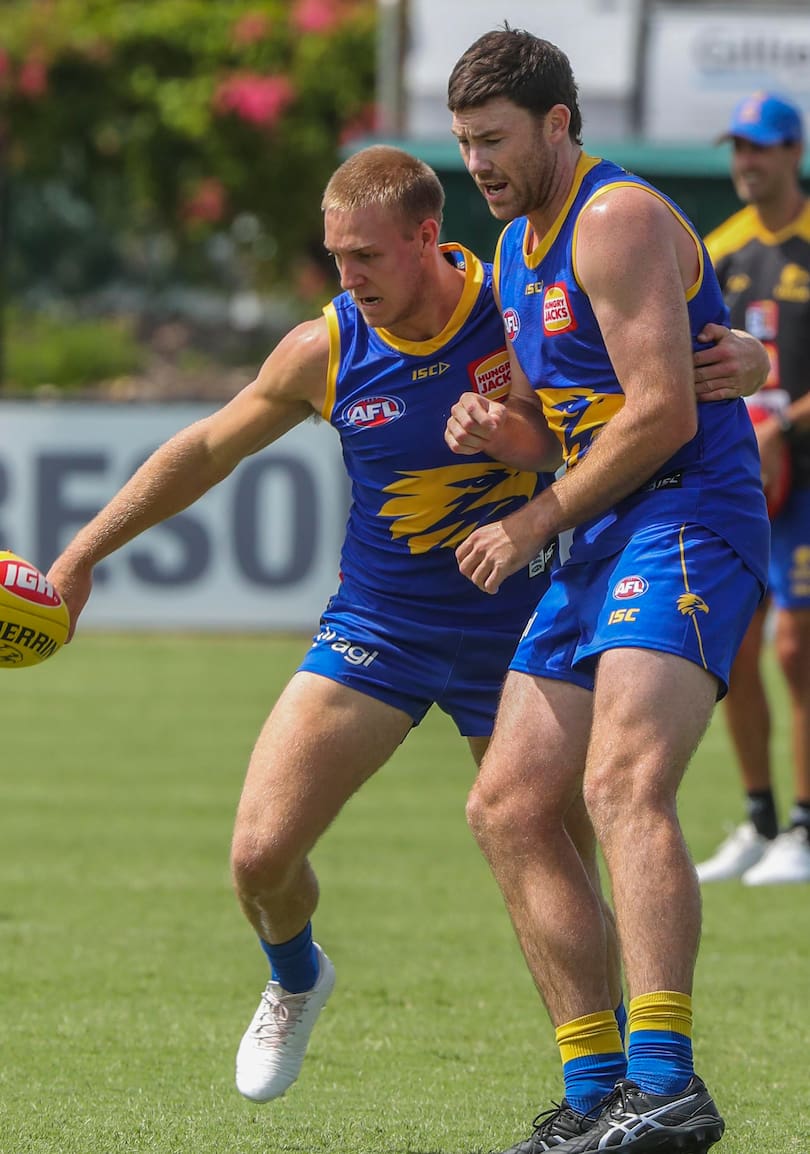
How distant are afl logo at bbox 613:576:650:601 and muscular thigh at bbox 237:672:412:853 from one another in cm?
100

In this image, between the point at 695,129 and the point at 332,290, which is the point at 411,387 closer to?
the point at 695,129

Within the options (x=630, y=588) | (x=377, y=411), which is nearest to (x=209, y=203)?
(x=377, y=411)

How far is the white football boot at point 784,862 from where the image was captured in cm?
794

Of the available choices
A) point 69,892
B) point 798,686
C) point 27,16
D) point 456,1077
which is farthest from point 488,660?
point 27,16

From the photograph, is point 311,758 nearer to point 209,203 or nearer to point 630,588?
point 630,588

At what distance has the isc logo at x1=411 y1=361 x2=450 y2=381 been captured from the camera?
5.14 meters

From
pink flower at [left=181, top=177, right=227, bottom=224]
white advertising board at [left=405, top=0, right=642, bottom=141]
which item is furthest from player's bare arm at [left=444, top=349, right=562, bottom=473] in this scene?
pink flower at [left=181, top=177, right=227, bottom=224]

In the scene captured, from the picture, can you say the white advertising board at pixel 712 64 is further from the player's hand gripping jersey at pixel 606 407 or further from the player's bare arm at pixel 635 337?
the player's bare arm at pixel 635 337

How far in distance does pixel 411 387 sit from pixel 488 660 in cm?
74

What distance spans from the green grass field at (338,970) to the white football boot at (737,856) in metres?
0.15

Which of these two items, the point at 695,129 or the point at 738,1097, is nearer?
the point at 738,1097

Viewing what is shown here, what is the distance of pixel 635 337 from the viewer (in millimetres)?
4301

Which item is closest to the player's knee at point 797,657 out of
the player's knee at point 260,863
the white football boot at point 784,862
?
the white football boot at point 784,862

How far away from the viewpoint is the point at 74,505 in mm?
14289
